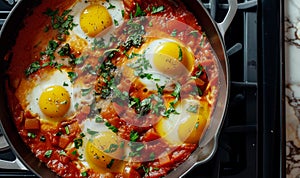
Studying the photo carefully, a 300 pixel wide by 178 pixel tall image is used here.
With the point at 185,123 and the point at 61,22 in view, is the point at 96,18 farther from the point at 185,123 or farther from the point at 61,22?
the point at 185,123

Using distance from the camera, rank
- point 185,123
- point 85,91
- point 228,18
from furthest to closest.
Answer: point 85,91, point 185,123, point 228,18

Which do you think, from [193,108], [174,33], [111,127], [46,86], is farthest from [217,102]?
[46,86]

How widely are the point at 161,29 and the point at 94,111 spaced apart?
20.8 inches

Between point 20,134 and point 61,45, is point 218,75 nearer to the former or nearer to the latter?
point 61,45

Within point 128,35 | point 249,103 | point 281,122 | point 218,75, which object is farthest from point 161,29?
point 281,122

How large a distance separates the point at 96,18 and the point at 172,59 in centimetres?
44

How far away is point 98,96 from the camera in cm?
279

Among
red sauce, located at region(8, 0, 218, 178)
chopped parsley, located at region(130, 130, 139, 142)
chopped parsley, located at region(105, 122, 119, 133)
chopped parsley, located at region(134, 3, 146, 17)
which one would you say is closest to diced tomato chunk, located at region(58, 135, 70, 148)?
red sauce, located at region(8, 0, 218, 178)

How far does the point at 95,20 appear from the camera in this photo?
2.80 meters

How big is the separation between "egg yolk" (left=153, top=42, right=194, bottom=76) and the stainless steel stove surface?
0.71 ft

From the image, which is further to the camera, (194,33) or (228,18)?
(194,33)

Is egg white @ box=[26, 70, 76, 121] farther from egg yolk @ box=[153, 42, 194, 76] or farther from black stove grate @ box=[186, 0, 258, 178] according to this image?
black stove grate @ box=[186, 0, 258, 178]

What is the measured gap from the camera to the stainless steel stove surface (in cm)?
268

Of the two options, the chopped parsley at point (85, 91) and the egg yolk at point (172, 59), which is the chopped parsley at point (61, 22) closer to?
the chopped parsley at point (85, 91)
